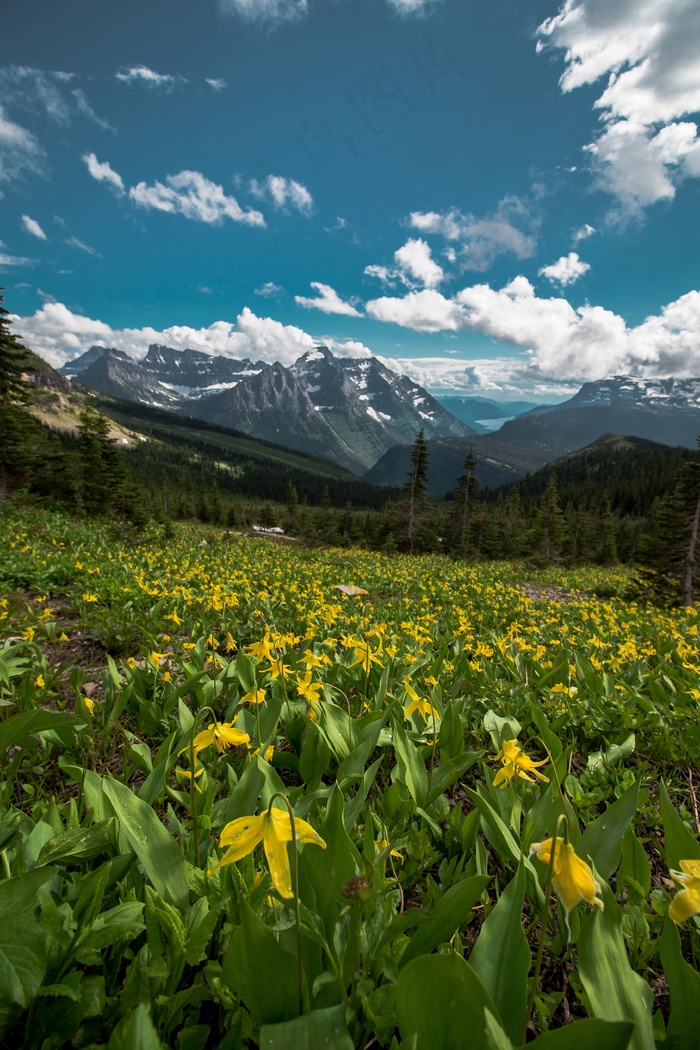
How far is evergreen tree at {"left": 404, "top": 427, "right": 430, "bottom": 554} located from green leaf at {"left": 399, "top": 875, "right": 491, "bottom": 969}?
31.4 m

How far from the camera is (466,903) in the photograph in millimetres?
1268

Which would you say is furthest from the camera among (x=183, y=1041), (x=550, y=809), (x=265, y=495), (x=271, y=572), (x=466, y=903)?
(x=265, y=495)

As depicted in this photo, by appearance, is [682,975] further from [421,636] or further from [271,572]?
[271,572]

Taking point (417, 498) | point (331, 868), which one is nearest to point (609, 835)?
point (331, 868)

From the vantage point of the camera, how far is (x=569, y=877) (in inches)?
43.1

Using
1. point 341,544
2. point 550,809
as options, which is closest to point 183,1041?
point 550,809

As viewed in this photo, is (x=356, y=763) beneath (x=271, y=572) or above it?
above

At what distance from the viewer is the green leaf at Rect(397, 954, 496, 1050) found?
985 mm

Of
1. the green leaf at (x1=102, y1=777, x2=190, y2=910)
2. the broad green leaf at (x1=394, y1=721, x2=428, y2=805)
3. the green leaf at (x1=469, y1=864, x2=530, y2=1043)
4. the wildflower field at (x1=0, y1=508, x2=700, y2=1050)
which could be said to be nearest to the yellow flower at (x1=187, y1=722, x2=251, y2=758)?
the wildflower field at (x1=0, y1=508, x2=700, y2=1050)

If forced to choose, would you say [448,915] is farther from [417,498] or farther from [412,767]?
[417,498]

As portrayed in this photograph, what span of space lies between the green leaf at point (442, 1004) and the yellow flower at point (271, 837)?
345 millimetres

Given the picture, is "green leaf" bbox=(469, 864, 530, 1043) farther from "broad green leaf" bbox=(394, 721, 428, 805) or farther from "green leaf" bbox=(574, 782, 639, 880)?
"broad green leaf" bbox=(394, 721, 428, 805)

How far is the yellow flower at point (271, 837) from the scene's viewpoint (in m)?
1.07

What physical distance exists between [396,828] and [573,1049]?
4.01 feet
